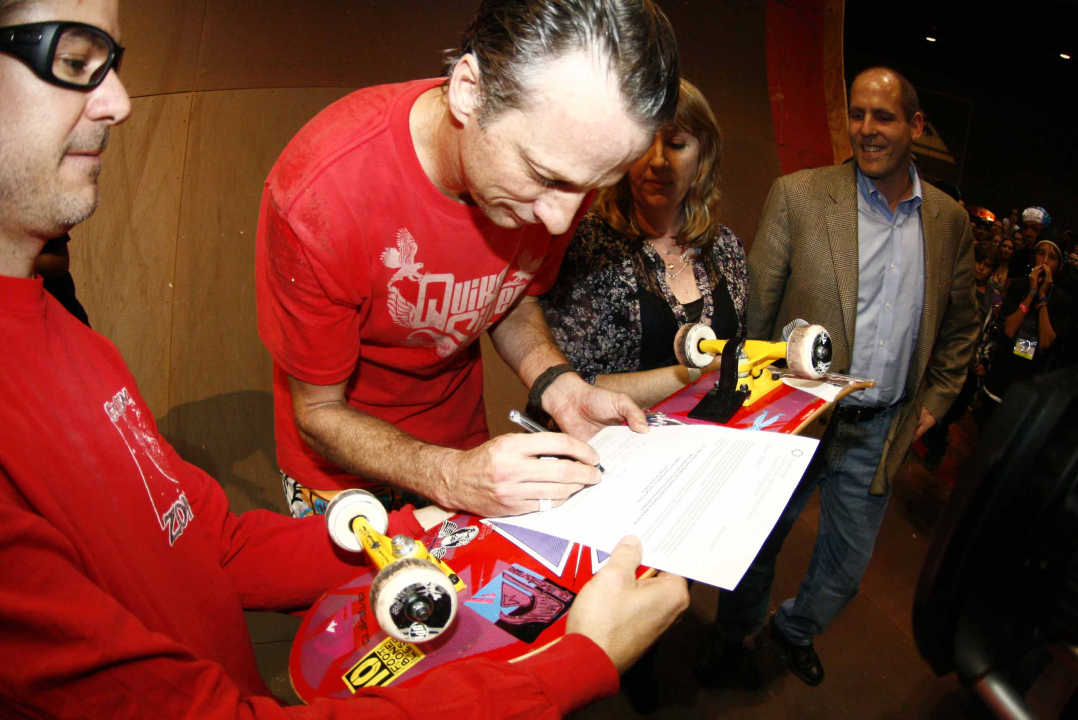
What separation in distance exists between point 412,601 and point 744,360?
991 millimetres

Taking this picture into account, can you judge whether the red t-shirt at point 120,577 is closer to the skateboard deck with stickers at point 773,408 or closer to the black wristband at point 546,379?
the black wristband at point 546,379

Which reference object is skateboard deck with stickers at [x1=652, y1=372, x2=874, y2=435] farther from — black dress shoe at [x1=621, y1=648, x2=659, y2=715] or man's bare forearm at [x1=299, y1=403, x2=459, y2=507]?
black dress shoe at [x1=621, y1=648, x2=659, y2=715]

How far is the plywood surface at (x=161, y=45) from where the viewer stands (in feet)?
10.4

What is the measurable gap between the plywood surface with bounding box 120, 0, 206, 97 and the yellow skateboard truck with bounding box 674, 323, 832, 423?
3.12 meters

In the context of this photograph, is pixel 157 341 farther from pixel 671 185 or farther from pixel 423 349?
pixel 671 185

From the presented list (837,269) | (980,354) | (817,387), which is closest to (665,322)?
(817,387)

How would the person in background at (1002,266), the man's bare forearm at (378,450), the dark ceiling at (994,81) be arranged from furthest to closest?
the person in background at (1002,266), the dark ceiling at (994,81), the man's bare forearm at (378,450)

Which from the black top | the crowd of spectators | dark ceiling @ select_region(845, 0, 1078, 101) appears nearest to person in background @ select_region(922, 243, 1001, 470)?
the crowd of spectators

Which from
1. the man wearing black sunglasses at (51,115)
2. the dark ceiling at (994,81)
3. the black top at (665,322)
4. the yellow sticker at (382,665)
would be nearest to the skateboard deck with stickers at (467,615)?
the yellow sticker at (382,665)

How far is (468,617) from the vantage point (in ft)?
2.98

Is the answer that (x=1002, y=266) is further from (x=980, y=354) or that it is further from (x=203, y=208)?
(x=203, y=208)

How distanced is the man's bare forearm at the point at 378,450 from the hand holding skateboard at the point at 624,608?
1.14 feet

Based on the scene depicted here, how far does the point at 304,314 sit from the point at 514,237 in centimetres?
49

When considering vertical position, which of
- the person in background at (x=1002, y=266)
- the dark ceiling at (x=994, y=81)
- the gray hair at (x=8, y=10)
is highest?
the dark ceiling at (x=994, y=81)
